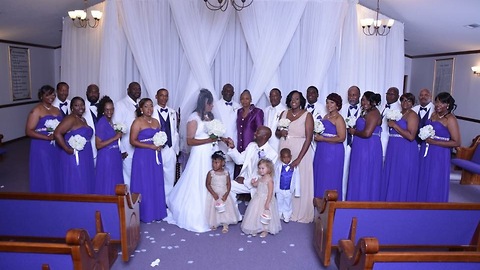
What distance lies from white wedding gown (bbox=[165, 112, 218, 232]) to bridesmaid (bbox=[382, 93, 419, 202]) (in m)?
2.31

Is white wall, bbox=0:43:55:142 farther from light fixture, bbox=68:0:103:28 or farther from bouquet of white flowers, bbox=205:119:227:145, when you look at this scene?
bouquet of white flowers, bbox=205:119:227:145

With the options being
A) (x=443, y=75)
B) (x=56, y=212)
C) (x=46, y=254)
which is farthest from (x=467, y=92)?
(x=46, y=254)

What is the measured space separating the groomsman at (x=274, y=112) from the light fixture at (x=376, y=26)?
2256 mm

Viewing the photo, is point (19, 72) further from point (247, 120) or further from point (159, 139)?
point (247, 120)

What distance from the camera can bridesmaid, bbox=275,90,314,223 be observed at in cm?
487

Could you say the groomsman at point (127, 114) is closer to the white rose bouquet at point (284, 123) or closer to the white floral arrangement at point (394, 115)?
the white rose bouquet at point (284, 123)

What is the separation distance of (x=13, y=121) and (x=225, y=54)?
6.82 meters

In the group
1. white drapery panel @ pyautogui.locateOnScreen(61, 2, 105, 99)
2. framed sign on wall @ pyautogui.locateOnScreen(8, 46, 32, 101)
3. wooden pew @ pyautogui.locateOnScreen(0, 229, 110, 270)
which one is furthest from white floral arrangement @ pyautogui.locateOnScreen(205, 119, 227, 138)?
framed sign on wall @ pyautogui.locateOnScreen(8, 46, 32, 101)

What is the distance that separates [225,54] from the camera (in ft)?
20.1

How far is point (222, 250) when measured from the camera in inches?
159

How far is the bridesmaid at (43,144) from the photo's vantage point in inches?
184

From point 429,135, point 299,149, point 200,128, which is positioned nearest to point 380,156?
point 429,135

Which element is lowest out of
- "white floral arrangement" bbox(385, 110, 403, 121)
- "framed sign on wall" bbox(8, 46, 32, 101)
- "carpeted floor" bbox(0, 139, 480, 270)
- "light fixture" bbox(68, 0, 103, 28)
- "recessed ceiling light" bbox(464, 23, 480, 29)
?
"carpeted floor" bbox(0, 139, 480, 270)

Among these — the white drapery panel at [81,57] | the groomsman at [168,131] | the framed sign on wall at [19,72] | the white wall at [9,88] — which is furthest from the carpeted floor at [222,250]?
the framed sign on wall at [19,72]
